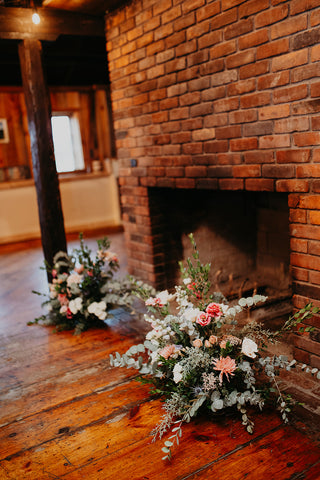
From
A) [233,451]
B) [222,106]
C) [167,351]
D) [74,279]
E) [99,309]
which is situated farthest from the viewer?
[74,279]

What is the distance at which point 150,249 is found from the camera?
142 inches

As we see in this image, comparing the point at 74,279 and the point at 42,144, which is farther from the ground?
the point at 42,144

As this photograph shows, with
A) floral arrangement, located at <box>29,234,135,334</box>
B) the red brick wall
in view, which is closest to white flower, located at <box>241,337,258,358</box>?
the red brick wall

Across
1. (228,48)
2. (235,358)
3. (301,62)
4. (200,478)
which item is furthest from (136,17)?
(200,478)

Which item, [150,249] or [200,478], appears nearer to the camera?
[200,478]

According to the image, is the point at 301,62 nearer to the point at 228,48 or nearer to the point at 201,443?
the point at 228,48

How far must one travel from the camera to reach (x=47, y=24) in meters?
3.49

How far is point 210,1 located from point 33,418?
246 cm

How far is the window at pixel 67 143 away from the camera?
25.7 feet

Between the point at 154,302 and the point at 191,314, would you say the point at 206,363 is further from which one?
the point at 154,302

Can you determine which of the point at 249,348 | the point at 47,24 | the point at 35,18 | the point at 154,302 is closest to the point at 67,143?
the point at 47,24

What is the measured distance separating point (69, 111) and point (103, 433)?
22.3 ft

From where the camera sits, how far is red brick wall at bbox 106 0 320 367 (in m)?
2.08

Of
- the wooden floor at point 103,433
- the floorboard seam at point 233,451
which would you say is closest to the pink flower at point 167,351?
the wooden floor at point 103,433
